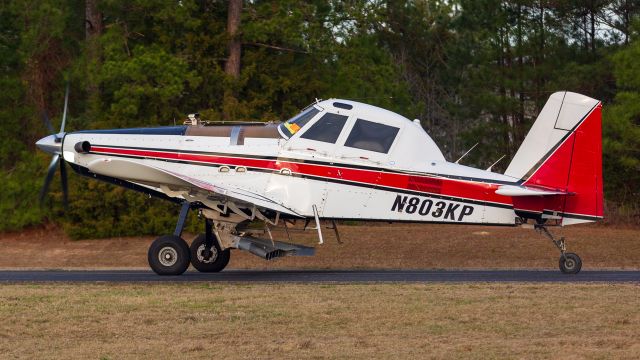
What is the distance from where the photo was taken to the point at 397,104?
36.5 meters

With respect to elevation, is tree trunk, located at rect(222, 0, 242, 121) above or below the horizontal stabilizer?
above

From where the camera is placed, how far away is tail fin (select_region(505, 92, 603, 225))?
18.4 m

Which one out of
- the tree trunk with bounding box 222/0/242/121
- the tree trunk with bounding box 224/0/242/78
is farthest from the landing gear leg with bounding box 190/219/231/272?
the tree trunk with bounding box 224/0/242/78

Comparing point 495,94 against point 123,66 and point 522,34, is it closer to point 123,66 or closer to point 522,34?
point 522,34

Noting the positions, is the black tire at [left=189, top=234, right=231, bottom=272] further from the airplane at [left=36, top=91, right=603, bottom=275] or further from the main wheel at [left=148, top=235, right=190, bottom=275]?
the main wheel at [left=148, top=235, right=190, bottom=275]

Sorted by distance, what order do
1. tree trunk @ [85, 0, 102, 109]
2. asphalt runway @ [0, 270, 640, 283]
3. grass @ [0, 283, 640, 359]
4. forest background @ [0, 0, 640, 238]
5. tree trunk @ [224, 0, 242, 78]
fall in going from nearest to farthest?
grass @ [0, 283, 640, 359] → asphalt runway @ [0, 270, 640, 283] → forest background @ [0, 0, 640, 238] → tree trunk @ [85, 0, 102, 109] → tree trunk @ [224, 0, 242, 78]

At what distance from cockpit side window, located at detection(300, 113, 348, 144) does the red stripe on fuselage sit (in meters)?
0.46

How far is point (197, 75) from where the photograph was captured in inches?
1241

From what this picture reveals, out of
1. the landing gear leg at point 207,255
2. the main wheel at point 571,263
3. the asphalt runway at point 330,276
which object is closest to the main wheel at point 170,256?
the asphalt runway at point 330,276

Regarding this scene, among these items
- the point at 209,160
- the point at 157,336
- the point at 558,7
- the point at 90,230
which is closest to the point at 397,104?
the point at 558,7

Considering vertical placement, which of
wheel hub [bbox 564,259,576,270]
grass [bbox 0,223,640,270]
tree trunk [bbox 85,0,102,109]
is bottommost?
grass [bbox 0,223,640,270]

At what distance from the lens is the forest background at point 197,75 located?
3034 cm

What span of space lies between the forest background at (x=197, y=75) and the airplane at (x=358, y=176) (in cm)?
1119

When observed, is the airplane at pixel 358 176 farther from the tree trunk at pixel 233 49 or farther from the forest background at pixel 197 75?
the tree trunk at pixel 233 49
